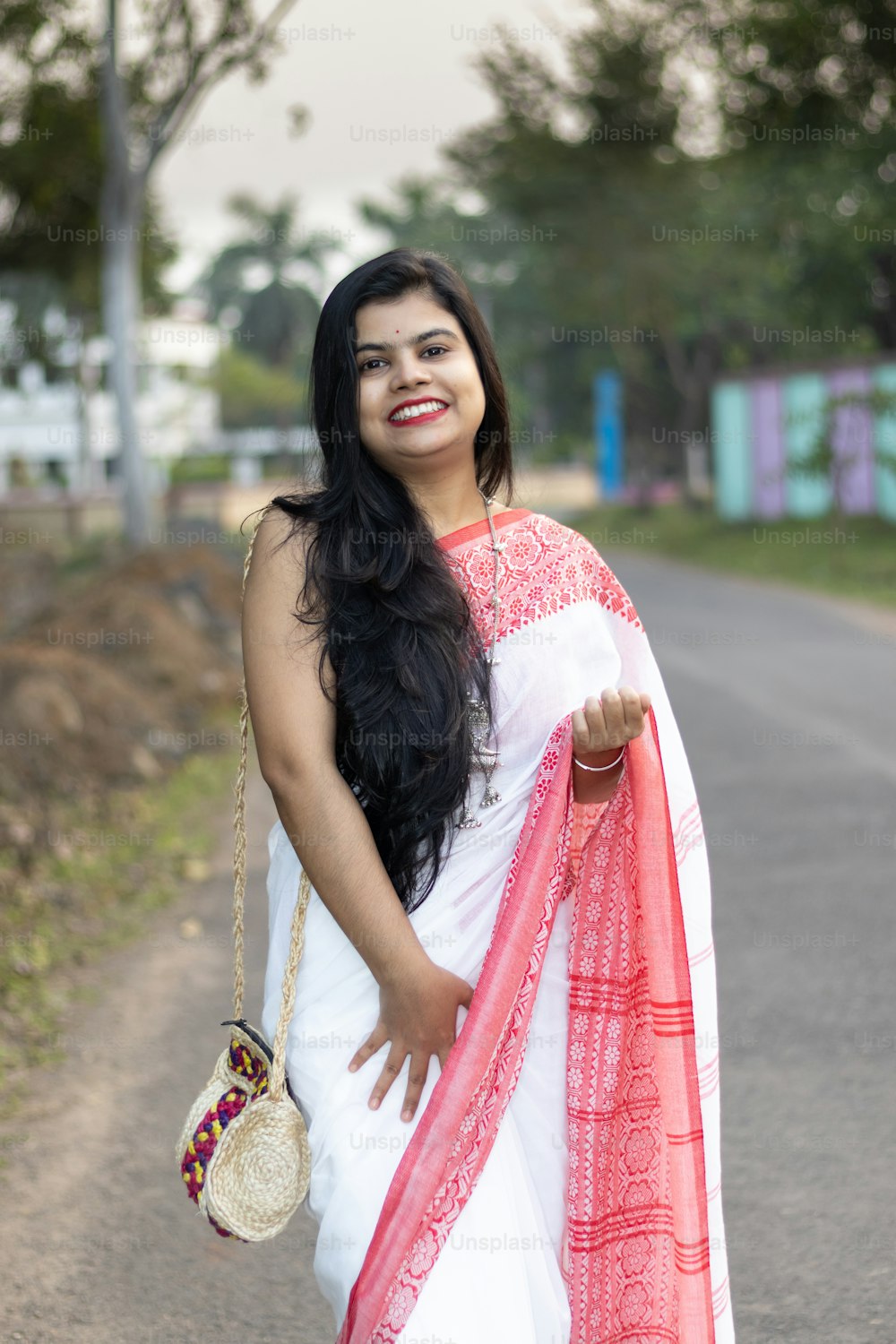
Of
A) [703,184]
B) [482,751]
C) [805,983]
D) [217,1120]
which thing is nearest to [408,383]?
[482,751]

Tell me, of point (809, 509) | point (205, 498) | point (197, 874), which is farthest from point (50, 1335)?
point (205, 498)

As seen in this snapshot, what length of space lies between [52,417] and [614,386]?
4466 centimetres

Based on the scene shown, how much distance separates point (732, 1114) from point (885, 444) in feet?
66.3

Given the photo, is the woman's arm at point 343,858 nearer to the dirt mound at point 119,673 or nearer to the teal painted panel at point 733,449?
the dirt mound at point 119,673

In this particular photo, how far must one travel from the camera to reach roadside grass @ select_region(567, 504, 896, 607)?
18.3 m

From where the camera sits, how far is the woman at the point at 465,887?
2.23m

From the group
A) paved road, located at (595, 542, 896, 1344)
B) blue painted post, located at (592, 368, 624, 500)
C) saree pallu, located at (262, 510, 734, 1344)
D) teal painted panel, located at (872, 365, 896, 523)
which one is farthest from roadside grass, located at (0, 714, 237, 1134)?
blue painted post, located at (592, 368, 624, 500)

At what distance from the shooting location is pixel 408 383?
2350 millimetres

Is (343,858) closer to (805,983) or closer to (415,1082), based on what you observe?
(415,1082)

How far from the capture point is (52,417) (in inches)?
3108

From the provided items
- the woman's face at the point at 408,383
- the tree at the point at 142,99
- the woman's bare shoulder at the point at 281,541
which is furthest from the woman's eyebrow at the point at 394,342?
the tree at the point at 142,99

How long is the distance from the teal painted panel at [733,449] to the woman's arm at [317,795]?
86.8 feet

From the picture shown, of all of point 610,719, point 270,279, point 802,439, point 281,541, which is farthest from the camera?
point 270,279

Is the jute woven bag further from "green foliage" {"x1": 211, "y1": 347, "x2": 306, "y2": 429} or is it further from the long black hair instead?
"green foliage" {"x1": 211, "y1": 347, "x2": 306, "y2": 429}
